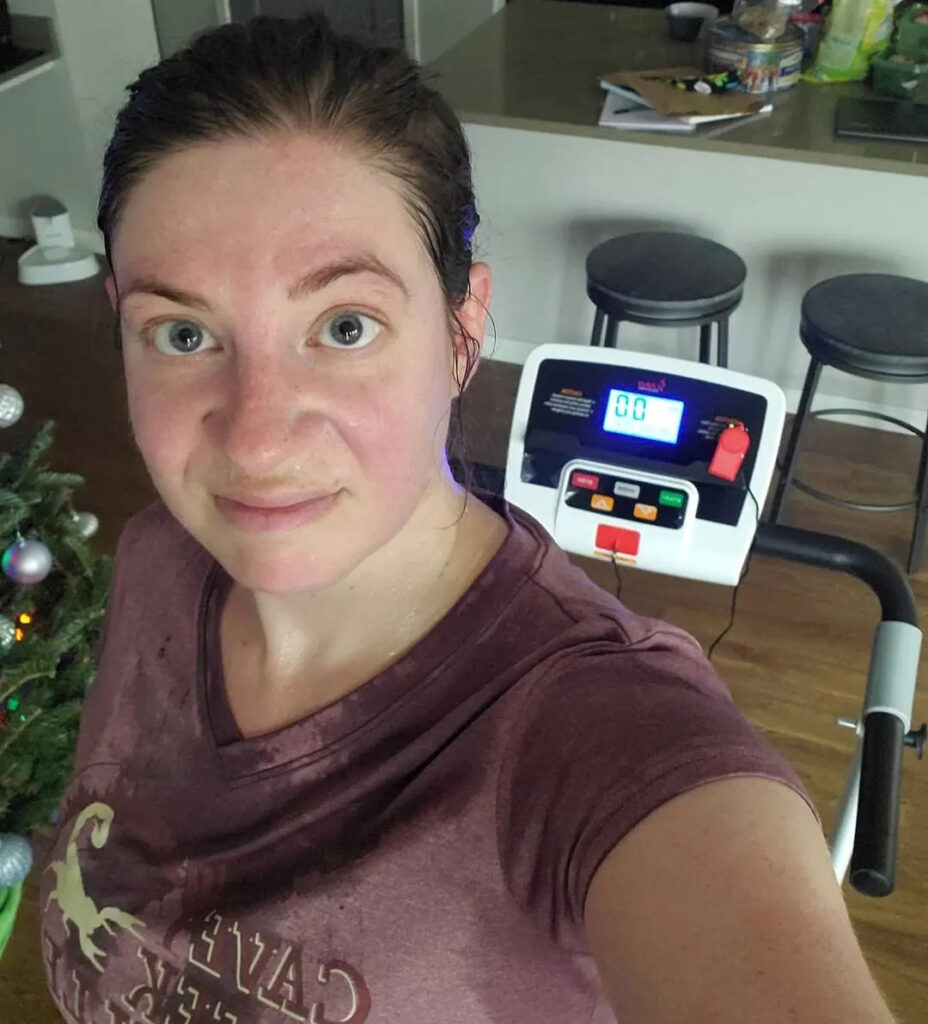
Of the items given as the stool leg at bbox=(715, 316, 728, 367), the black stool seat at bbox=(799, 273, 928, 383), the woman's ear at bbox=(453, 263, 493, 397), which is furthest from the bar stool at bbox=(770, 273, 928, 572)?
the woman's ear at bbox=(453, 263, 493, 397)

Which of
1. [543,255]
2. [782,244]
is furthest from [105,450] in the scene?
[782,244]

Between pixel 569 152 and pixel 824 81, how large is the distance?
2.27ft

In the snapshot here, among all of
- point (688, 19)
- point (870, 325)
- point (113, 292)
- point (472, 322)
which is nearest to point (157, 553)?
point (113, 292)

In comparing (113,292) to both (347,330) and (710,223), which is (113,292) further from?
(710,223)

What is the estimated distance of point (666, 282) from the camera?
2350mm

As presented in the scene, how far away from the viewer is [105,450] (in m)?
3.00

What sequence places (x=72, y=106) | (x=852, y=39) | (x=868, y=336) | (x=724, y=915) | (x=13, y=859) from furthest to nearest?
1. (x=72, y=106)
2. (x=852, y=39)
3. (x=868, y=336)
4. (x=13, y=859)
5. (x=724, y=915)

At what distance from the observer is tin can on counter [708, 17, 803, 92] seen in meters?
2.38

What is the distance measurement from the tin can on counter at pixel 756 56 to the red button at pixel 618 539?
158cm

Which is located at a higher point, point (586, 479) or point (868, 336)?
point (586, 479)

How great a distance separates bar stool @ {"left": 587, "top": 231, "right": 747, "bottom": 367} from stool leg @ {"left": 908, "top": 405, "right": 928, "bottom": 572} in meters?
0.53

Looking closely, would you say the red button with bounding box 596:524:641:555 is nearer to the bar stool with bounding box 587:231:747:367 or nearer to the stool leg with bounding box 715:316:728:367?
the bar stool with bounding box 587:231:747:367

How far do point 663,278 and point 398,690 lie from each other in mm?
1809

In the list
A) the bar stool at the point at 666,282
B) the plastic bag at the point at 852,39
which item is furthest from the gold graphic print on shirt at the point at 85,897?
the plastic bag at the point at 852,39
